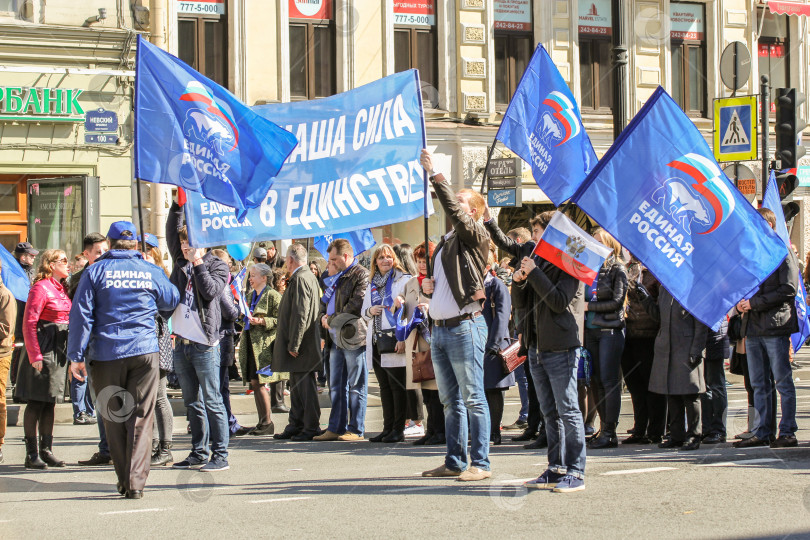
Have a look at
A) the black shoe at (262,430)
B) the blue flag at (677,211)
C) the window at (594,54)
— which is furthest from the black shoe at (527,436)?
the window at (594,54)

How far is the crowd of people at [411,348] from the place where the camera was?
23.9 ft

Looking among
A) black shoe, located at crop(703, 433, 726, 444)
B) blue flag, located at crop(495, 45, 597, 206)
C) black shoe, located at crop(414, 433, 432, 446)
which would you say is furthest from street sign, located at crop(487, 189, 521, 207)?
black shoe, located at crop(703, 433, 726, 444)

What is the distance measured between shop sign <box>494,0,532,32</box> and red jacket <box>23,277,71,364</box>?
15.4 meters

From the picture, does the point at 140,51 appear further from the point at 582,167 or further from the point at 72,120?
the point at 72,120

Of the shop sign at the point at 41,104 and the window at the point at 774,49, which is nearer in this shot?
the shop sign at the point at 41,104

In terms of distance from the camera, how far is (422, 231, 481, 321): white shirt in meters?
7.44

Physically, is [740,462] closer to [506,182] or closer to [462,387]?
[462,387]

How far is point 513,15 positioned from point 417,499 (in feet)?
57.7

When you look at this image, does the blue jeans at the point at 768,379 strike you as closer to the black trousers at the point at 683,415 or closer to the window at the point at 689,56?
the black trousers at the point at 683,415

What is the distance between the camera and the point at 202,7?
20.8 meters

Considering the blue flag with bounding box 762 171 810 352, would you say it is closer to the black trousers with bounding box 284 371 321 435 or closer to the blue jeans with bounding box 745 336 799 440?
the blue jeans with bounding box 745 336 799 440

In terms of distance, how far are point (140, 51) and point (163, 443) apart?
302cm

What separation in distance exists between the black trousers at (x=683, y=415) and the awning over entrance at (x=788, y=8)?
16735 mm

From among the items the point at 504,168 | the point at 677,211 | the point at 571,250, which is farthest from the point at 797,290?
the point at 504,168
